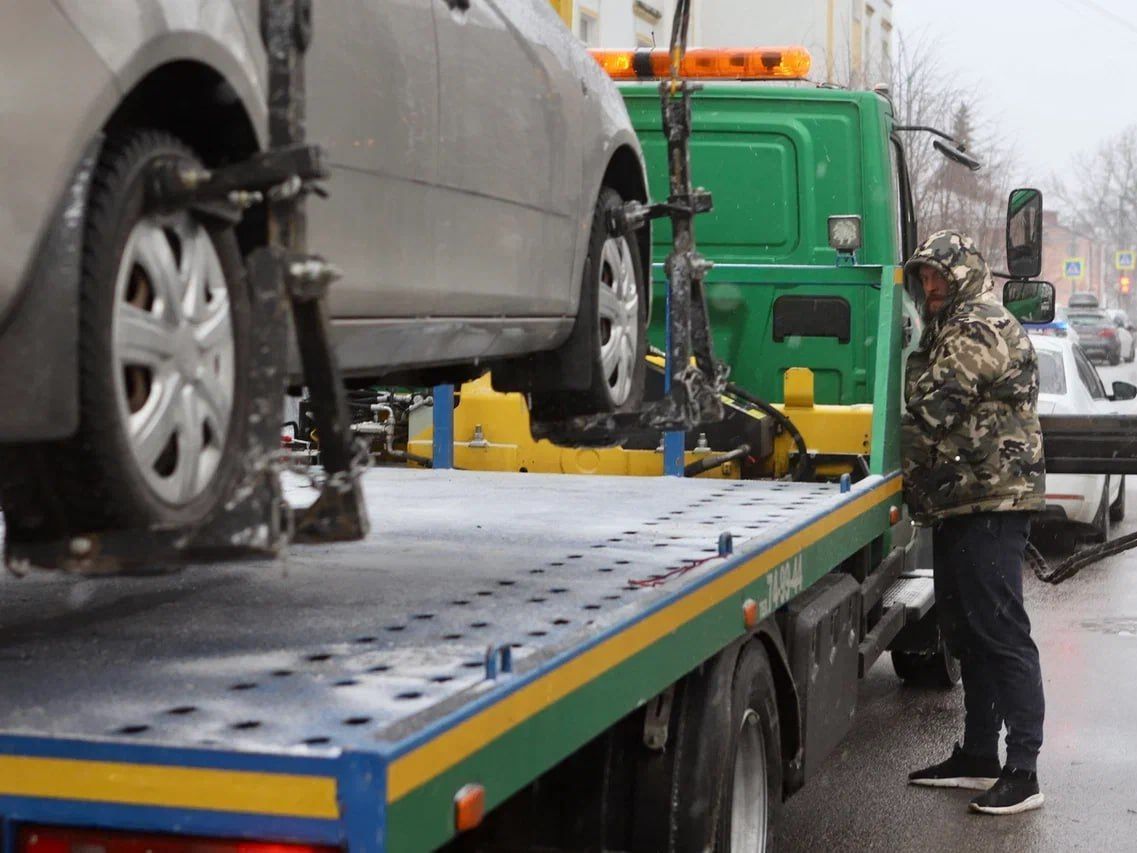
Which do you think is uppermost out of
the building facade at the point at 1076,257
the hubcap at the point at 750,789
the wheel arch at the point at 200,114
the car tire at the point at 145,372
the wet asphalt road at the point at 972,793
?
the building facade at the point at 1076,257

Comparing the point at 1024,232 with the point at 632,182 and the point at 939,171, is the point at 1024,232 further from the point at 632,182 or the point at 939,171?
the point at 939,171

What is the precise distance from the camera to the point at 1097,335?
54.5 meters

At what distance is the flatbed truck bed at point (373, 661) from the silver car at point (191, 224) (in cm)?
37

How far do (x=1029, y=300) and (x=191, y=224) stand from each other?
17.8 ft

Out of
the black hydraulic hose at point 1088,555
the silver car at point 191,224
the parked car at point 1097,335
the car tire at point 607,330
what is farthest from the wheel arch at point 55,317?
the parked car at point 1097,335

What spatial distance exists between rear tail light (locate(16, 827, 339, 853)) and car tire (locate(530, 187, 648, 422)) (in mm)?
2928

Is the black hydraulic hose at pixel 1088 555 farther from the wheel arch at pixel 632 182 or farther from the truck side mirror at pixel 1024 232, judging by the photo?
the wheel arch at pixel 632 182

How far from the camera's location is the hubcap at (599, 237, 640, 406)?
17.8 ft

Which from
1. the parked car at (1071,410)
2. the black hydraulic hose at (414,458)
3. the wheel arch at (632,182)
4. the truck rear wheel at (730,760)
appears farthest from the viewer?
the parked car at (1071,410)

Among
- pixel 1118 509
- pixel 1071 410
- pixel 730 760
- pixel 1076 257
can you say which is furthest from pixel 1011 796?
pixel 1076 257

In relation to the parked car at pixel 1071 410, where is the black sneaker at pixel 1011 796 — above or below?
below

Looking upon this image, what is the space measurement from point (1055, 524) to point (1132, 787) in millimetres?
5913

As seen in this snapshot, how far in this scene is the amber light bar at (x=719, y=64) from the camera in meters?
7.83

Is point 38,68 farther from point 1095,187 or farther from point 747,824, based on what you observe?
point 1095,187
